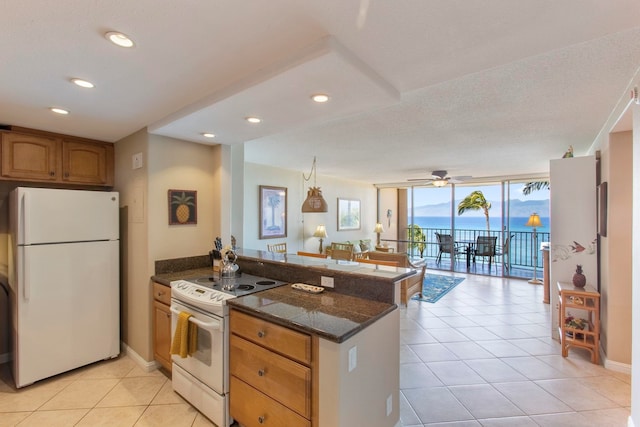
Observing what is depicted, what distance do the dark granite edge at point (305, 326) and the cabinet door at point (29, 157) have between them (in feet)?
7.97

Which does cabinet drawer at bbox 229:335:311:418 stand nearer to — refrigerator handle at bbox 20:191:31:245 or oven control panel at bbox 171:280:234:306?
oven control panel at bbox 171:280:234:306

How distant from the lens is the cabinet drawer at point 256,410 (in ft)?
5.49

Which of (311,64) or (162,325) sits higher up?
(311,64)

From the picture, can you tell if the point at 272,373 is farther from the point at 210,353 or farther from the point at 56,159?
the point at 56,159

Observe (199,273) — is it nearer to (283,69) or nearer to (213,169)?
(213,169)

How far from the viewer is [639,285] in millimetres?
1702

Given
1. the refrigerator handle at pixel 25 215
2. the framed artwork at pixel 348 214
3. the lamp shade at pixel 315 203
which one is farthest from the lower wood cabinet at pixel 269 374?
the framed artwork at pixel 348 214

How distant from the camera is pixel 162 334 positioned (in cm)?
271

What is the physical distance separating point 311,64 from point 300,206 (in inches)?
200

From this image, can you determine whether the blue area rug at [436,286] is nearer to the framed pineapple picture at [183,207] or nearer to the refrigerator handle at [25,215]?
the framed pineapple picture at [183,207]

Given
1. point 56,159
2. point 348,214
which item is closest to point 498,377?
point 56,159

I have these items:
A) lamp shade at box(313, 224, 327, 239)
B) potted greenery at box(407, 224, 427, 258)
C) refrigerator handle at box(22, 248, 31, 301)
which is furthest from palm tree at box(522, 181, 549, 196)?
refrigerator handle at box(22, 248, 31, 301)

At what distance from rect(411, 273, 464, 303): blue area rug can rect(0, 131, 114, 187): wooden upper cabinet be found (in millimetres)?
5063

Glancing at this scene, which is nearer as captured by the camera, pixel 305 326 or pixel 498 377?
pixel 305 326
